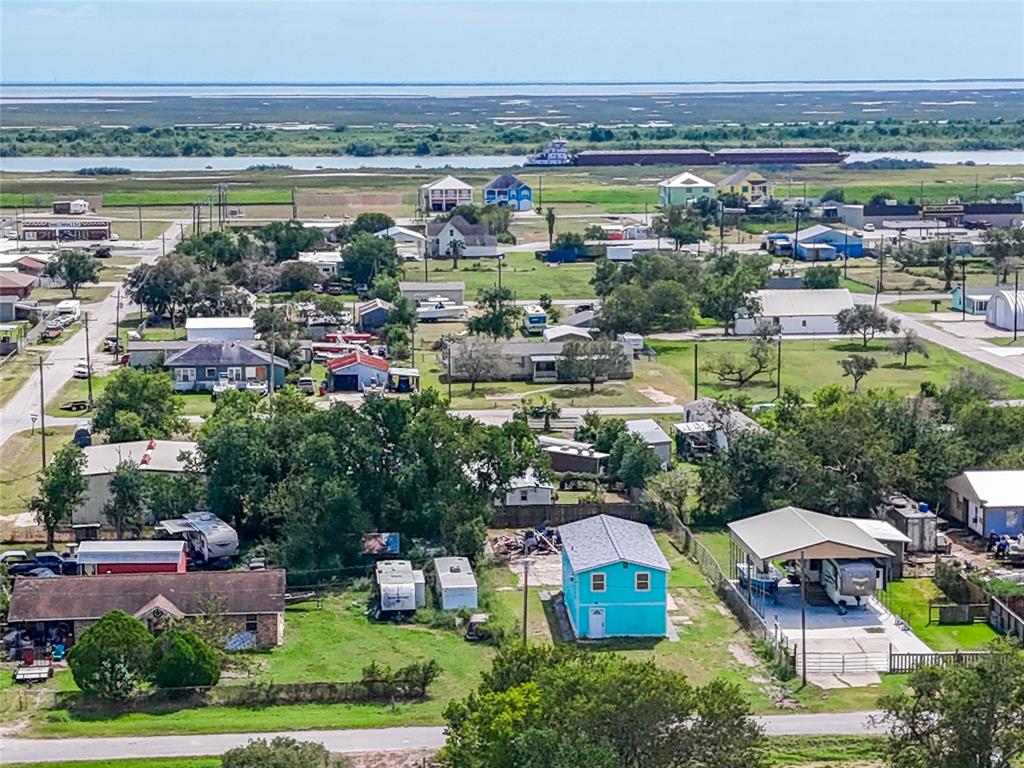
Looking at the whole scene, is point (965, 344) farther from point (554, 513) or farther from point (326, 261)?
point (326, 261)

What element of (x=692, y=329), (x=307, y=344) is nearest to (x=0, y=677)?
(x=307, y=344)

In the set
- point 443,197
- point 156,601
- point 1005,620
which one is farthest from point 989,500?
point 443,197

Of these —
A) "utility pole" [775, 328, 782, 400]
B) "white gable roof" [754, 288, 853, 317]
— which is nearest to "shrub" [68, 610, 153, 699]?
"utility pole" [775, 328, 782, 400]

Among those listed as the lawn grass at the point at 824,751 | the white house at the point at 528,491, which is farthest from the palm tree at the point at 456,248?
the lawn grass at the point at 824,751

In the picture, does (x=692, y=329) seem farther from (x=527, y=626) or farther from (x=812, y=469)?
(x=527, y=626)

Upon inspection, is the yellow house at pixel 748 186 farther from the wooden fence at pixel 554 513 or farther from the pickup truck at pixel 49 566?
the pickup truck at pixel 49 566
